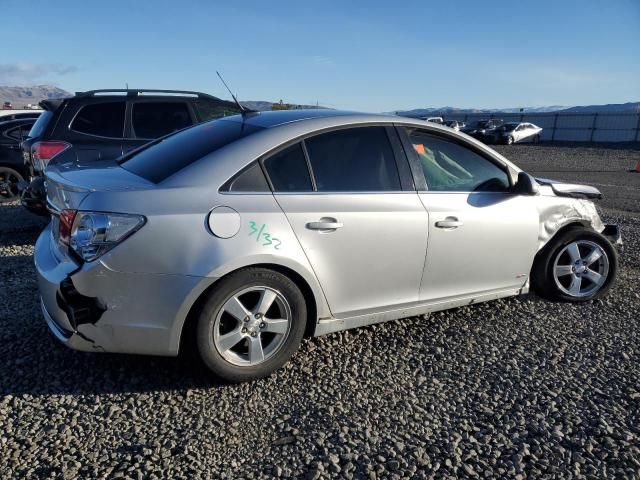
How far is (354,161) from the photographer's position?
345cm

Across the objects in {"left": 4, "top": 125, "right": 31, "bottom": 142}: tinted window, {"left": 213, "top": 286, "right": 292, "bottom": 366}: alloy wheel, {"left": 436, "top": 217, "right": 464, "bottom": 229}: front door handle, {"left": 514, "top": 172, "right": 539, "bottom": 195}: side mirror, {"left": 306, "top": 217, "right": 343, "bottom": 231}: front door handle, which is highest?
{"left": 514, "top": 172, "right": 539, "bottom": 195}: side mirror

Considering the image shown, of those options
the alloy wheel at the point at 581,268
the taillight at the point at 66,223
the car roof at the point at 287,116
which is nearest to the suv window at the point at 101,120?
the car roof at the point at 287,116

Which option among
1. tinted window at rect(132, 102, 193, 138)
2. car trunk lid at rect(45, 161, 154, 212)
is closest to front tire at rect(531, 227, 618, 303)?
car trunk lid at rect(45, 161, 154, 212)

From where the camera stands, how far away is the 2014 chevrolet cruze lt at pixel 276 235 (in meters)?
2.74

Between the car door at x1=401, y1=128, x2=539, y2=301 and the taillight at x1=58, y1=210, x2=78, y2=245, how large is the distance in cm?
217

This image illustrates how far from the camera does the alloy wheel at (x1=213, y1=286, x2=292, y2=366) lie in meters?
2.95

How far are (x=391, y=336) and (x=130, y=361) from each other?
5.92 feet

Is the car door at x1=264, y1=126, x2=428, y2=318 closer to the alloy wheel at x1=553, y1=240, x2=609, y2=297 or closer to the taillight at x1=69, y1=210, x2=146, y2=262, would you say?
the taillight at x1=69, y1=210, x2=146, y2=262

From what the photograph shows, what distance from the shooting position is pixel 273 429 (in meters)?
2.69

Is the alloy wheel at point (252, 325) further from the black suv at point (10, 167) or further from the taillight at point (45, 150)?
the black suv at point (10, 167)

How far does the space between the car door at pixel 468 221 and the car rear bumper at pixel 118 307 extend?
170cm

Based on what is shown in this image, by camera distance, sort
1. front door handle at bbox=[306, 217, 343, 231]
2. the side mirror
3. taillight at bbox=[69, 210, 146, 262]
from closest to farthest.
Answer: taillight at bbox=[69, 210, 146, 262] < front door handle at bbox=[306, 217, 343, 231] < the side mirror

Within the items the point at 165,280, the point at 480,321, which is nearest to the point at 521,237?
the point at 480,321

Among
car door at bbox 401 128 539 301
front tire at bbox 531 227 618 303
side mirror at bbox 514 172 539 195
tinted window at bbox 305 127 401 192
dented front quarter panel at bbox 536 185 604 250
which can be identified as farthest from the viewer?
front tire at bbox 531 227 618 303
